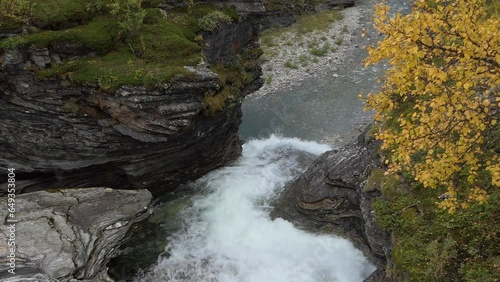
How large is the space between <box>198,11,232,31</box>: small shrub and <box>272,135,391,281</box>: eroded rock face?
8.96m

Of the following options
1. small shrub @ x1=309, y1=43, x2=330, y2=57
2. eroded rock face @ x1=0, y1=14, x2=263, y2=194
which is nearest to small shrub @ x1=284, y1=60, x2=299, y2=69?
small shrub @ x1=309, y1=43, x2=330, y2=57

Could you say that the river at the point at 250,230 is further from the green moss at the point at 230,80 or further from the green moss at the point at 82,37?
the green moss at the point at 82,37

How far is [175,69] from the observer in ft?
56.9

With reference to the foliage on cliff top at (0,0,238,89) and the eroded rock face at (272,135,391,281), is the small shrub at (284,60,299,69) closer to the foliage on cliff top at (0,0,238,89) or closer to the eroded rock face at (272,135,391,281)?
the eroded rock face at (272,135,391,281)

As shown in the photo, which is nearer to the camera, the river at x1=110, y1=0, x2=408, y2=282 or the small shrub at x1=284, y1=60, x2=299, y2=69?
the river at x1=110, y1=0, x2=408, y2=282

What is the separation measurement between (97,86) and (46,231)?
607cm

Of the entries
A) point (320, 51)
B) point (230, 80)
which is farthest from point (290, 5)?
point (230, 80)

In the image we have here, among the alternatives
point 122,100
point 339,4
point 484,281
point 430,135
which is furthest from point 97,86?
point 339,4

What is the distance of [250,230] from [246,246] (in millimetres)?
1166

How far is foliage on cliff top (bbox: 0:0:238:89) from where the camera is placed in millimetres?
16781

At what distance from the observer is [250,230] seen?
66.1 ft

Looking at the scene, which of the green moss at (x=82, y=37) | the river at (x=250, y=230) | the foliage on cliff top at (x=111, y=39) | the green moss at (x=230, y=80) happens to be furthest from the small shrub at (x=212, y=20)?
the river at (x=250, y=230)

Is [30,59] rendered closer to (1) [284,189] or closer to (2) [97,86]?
(2) [97,86]

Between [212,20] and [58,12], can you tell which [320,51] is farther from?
[58,12]
